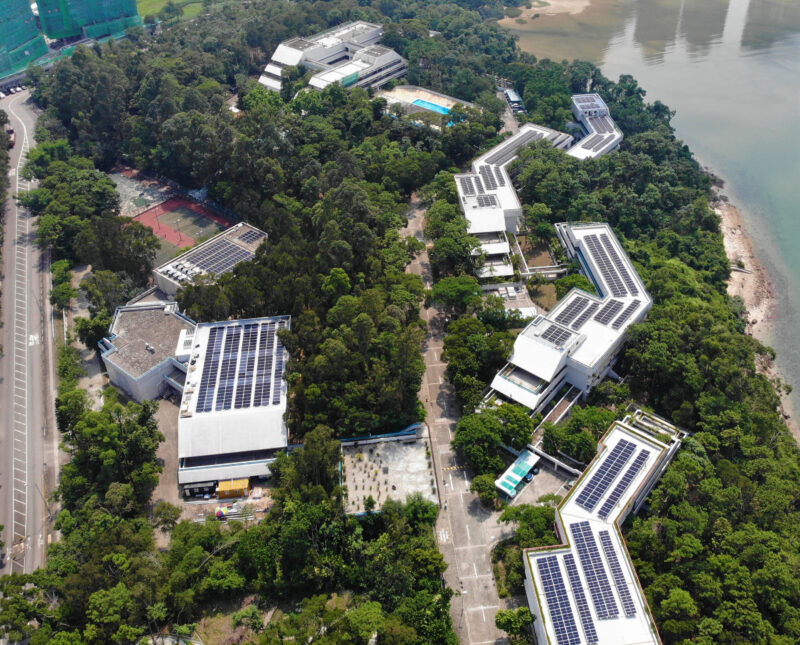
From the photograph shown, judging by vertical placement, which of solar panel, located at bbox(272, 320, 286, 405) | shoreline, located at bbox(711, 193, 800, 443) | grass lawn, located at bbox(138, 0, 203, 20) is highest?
grass lawn, located at bbox(138, 0, 203, 20)

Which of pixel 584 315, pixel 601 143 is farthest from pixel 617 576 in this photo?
pixel 601 143

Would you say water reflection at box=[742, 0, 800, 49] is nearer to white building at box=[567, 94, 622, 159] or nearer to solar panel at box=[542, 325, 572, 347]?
white building at box=[567, 94, 622, 159]

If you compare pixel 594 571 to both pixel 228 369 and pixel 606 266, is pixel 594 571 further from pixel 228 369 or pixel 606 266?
pixel 606 266

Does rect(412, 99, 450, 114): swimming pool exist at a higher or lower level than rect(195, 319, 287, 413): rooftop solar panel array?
higher

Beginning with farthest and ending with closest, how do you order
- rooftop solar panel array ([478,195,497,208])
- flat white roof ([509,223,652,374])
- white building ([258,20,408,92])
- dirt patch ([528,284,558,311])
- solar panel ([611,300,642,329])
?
white building ([258,20,408,92]), rooftop solar panel array ([478,195,497,208]), dirt patch ([528,284,558,311]), solar panel ([611,300,642,329]), flat white roof ([509,223,652,374])

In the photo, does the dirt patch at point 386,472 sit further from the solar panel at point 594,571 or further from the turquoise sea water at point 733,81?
the turquoise sea water at point 733,81

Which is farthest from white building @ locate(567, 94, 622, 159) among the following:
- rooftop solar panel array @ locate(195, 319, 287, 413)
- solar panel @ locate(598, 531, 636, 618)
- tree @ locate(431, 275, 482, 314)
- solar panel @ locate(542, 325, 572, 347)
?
solar panel @ locate(598, 531, 636, 618)

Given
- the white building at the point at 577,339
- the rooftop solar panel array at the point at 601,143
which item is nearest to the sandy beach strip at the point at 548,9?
the rooftop solar panel array at the point at 601,143

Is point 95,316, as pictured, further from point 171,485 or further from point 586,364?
point 586,364
